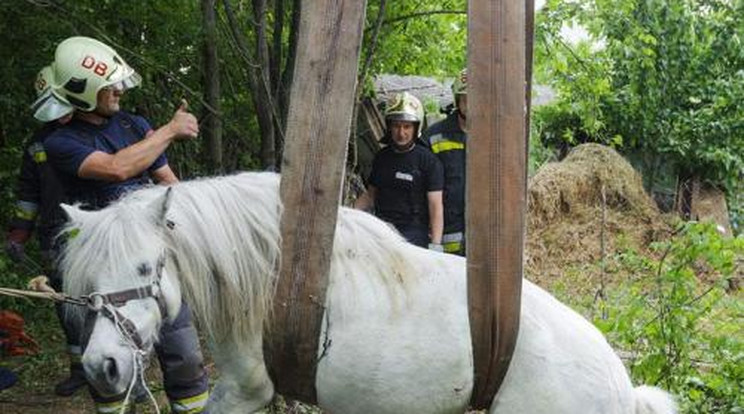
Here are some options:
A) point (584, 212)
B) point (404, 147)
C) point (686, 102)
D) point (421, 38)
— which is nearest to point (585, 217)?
point (584, 212)

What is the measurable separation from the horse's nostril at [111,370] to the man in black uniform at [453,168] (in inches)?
125

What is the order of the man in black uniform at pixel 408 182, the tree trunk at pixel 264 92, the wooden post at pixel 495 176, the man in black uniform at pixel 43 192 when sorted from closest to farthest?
the wooden post at pixel 495 176, the man in black uniform at pixel 43 192, the tree trunk at pixel 264 92, the man in black uniform at pixel 408 182

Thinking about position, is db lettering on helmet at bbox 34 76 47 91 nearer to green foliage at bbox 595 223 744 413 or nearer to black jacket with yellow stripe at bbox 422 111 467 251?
black jacket with yellow stripe at bbox 422 111 467 251

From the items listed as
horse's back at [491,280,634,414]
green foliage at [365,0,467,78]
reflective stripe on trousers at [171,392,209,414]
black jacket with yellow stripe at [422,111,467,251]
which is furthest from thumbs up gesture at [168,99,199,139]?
green foliage at [365,0,467,78]

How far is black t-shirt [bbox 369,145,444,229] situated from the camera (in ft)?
17.2

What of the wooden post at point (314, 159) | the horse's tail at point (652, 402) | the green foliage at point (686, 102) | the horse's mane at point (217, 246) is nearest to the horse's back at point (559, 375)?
the horse's tail at point (652, 402)

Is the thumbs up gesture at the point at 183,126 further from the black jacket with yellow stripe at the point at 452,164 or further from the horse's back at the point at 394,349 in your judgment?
the black jacket with yellow stripe at the point at 452,164

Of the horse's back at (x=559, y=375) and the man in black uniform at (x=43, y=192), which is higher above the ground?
the man in black uniform at (x=43, y=192)

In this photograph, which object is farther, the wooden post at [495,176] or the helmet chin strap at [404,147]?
the helmet chin strap at [404,147]

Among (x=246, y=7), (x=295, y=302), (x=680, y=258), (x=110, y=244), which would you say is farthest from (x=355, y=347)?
(x=246, y=7)

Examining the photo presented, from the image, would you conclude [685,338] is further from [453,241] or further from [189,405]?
[189,405]

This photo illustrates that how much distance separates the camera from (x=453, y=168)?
5379 millimetres

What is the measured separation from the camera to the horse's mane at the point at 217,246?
2.60m

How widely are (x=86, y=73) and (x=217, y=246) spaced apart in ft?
4.90
